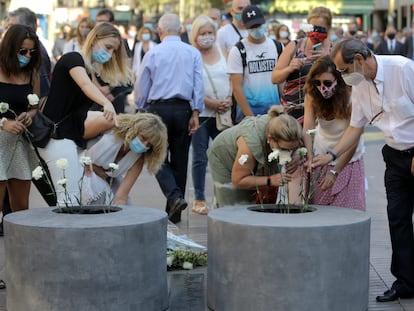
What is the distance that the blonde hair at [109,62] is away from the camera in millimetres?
6770

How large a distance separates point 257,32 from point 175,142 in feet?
3.98

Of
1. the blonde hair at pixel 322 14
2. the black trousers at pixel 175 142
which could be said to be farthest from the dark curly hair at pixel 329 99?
the black trousers at pixel 175 142

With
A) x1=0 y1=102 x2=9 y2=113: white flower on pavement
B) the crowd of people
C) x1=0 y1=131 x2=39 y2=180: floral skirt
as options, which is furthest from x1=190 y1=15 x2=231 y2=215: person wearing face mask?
Result: x1=0 y1=102 x2=9 y2=113: white flower on pavement

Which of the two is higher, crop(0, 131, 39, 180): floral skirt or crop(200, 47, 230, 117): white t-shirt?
crop(200, 47, 230, 117): white t-shirt

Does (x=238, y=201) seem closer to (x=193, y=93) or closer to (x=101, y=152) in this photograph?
(x=101, y=152)

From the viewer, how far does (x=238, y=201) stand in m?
6.20

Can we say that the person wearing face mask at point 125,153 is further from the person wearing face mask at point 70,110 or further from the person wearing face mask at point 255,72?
the person wearing face mask at point 255,72

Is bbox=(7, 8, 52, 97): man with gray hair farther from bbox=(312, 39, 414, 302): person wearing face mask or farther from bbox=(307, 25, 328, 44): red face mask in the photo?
bbox=(312, 39, 414, 302): person wearing face mask

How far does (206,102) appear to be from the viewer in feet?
27.9

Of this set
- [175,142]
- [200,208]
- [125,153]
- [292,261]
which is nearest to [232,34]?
[175,142]

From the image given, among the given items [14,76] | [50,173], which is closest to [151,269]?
[50,173]

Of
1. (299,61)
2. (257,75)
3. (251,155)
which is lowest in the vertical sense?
(251,155)

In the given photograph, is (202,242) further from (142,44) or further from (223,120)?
(142,44)

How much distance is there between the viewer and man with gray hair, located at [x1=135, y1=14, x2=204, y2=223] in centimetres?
798
